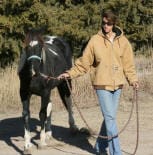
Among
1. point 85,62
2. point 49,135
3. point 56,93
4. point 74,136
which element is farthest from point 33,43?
point 56,93

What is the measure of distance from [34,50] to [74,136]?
2.47m

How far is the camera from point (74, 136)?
412 inches

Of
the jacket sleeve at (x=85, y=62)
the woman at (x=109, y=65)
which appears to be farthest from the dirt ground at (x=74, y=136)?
the jacket sleeve at (x=85, y=62)

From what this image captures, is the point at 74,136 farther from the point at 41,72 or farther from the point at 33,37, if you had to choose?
the point at 33,37

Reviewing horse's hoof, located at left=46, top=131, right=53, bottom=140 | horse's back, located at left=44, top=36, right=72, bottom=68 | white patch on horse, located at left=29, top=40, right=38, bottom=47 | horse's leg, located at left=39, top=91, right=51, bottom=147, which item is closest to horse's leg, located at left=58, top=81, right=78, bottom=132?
horse's back, located at left=44, top=36, right=72, bottom=68

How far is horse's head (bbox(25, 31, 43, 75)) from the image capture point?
856cm

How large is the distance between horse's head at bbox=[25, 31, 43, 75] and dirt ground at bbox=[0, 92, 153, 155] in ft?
4.98

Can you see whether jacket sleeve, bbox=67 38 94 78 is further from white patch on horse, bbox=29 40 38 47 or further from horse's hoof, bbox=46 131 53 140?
horse's hoof, bbox=46 131 53 140

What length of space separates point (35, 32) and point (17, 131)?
110 inches

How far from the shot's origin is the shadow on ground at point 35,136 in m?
Result: 9.68

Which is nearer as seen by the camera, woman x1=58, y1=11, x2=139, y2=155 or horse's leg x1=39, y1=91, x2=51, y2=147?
woman x1=58, y1=11, x2=139, y2=155

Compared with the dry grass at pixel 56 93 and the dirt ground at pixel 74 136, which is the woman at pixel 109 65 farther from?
the dry grass at pixel 56 93

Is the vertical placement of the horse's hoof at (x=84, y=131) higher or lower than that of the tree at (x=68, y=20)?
lower

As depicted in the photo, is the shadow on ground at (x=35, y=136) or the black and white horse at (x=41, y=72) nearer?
the black and white horse at (x=41, y=72)
